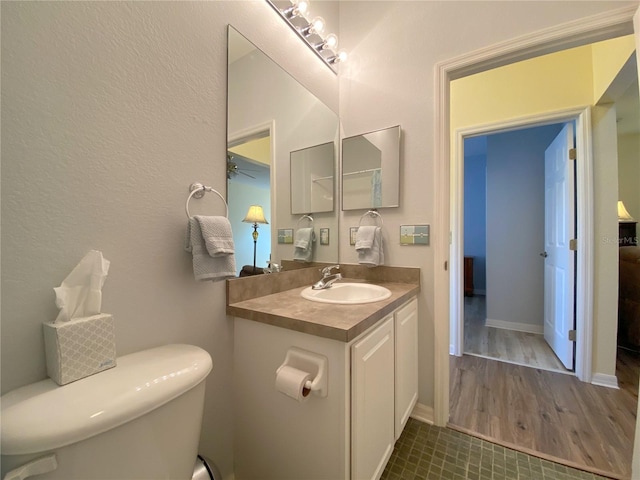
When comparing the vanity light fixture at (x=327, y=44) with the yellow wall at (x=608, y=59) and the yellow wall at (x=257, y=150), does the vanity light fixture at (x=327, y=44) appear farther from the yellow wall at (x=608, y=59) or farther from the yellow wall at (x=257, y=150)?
the yellow wall at (x=608, y=59)

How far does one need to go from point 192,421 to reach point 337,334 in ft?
1.50

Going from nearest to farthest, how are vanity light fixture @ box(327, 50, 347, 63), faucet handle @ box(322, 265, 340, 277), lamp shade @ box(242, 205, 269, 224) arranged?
lamp shade @ box(242, 205, 269, 224)
faucet handle @ box(322, 265, 340, 277)
vanity light fixture @ box(327, 50, 347, 63)

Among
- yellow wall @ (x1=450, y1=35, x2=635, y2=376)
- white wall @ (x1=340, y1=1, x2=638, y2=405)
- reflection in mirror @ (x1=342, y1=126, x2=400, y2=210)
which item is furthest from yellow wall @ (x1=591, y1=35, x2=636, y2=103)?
reflection in mirror @ (x1=342, y1=126, x2=400, y2=210)

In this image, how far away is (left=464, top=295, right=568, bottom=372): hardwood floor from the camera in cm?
215

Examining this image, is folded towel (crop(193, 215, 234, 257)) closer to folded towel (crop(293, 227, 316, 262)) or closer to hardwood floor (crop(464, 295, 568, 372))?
folded towel (crop(293, 227, 316, 262))

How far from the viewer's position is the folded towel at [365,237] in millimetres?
1535

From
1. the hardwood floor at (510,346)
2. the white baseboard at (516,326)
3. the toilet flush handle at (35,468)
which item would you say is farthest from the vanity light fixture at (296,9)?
the white baseboard at (516,326)

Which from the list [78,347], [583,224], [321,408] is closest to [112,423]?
[78,347]

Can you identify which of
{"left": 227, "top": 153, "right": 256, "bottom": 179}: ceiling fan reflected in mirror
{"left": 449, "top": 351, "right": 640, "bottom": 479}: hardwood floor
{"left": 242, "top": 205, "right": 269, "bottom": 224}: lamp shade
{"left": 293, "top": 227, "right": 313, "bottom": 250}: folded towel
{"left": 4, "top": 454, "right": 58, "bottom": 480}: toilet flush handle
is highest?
{"left": 227, "top": 153, "right": 256, "bottom": 179}: ceiling fan reflected in mirror

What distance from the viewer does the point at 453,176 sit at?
230 cm

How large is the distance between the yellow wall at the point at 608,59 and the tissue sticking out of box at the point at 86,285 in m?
2.68

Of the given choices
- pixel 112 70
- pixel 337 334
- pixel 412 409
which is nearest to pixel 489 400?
pixel 412 409

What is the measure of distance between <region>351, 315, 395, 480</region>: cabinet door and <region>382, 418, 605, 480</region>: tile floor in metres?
0.18

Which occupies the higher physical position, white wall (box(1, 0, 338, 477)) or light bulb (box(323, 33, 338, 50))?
light bulb (box(323, 33, 338, 50))
